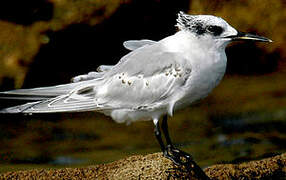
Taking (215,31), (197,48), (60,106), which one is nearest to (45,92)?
(60,106)

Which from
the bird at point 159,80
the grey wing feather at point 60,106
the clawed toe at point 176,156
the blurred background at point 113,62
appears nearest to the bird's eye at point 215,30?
the bird at point 159,80

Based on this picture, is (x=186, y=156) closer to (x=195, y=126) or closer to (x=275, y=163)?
(x=275, y=163)

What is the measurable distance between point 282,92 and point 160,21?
1809 millimetres

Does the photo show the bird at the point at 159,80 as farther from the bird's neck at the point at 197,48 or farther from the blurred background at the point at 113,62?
the blurred background at the point at 113,62

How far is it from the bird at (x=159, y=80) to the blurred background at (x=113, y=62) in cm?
200

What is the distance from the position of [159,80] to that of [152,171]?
0.66 metres

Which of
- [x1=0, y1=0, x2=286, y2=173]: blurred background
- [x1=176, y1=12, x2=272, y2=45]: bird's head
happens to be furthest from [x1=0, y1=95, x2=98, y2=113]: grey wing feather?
[x1=0, y1=0, x2=286, y2=173]: blurred background

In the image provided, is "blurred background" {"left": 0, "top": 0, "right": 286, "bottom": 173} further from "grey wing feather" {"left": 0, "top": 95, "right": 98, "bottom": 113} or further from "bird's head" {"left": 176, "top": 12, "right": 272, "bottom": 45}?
"bird's head" {"left": 176, "top": 12, "right": 272, "bottom": 45}

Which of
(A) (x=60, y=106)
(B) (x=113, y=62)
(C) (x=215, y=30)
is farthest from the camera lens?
(B) (x=113, y=62)

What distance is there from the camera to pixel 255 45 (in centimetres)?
812

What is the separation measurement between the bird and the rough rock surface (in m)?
0.11

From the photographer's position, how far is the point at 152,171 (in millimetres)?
4457

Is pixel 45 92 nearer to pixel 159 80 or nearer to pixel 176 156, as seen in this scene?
pixel 159 80

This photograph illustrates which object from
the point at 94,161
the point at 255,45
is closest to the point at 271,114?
the point at 255,45
